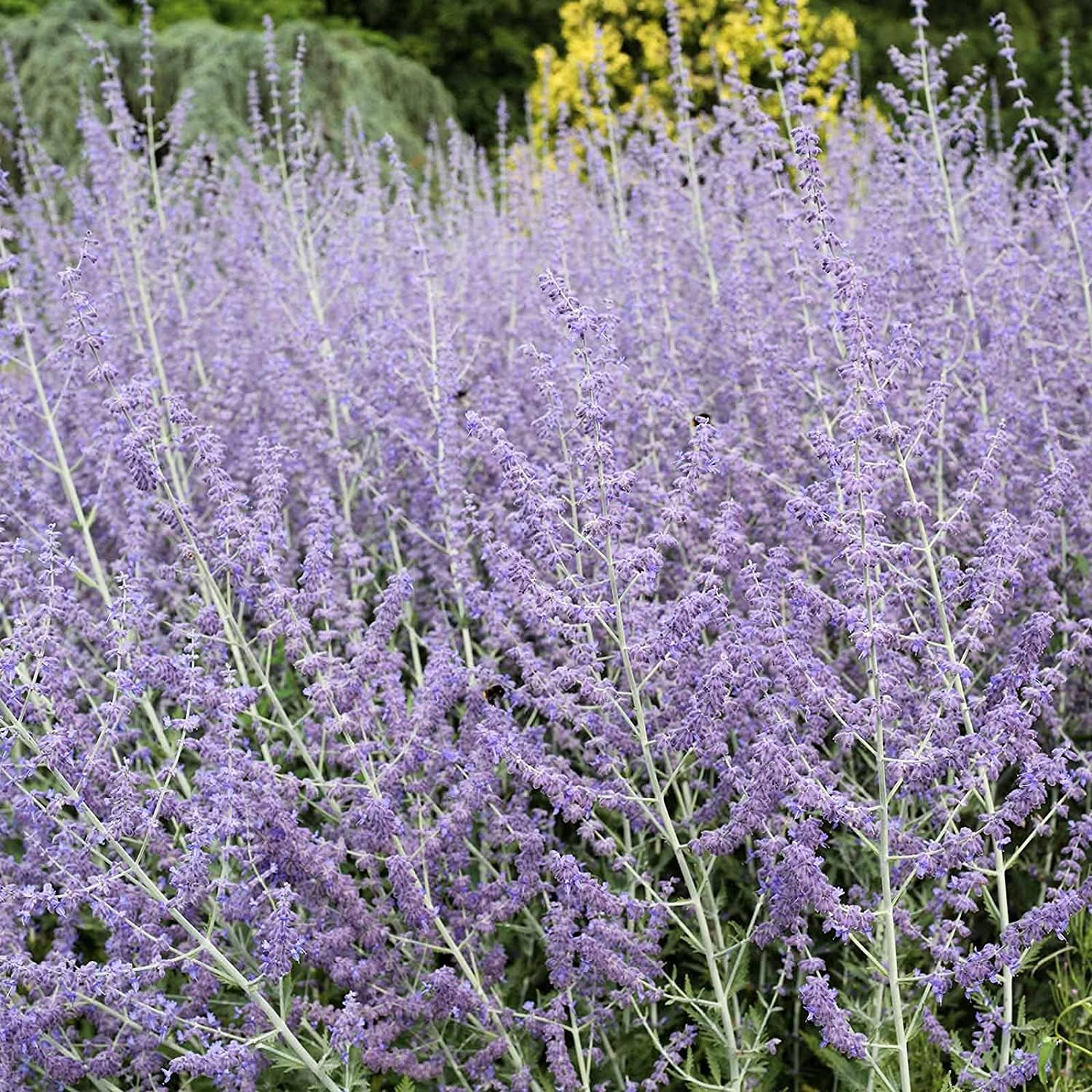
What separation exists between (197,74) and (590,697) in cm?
956

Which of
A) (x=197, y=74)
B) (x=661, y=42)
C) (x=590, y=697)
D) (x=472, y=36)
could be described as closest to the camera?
(x=590, y=697)

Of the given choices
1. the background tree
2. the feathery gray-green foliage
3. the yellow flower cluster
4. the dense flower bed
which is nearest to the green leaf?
the dense flower bed

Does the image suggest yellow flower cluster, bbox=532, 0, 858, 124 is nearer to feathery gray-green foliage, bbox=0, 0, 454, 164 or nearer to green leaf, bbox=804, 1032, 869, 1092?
feathery gray-green foliage, bbox=0, 0, 454, 164

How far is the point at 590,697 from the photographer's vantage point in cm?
265

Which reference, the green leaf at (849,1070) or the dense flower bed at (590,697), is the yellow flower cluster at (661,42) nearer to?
the dense flower bed at (590,697)

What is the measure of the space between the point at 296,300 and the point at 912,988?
3.25m

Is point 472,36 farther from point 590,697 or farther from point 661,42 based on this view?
point 590,697

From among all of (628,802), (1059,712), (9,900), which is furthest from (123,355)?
(1059,712)

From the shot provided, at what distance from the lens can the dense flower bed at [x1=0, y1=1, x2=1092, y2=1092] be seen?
249 centimetres

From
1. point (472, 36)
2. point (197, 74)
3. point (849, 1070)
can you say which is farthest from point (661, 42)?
point (472, 36)

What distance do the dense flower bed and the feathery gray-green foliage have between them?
7.20 m

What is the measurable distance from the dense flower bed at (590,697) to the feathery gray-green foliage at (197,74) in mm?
7200

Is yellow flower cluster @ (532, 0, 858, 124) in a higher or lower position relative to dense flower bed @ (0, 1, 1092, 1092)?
higher

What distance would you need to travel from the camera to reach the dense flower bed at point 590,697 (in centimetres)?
249
